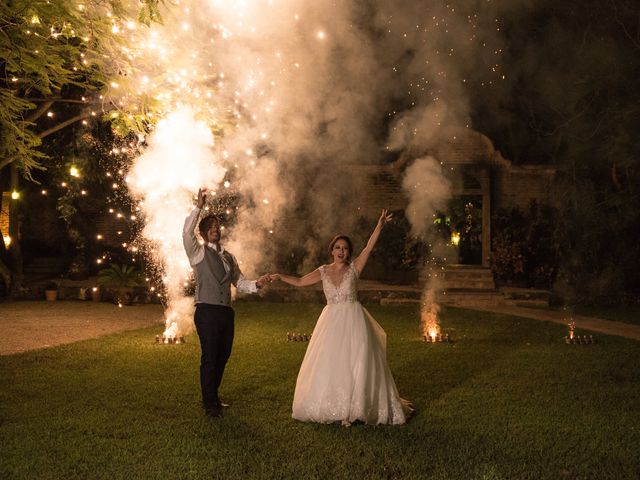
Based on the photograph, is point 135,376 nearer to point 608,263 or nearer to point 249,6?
point 249,6

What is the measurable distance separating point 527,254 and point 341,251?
1260cm

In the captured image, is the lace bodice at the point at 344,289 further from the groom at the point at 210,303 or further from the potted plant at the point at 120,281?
the potted plant at the point at 120,281

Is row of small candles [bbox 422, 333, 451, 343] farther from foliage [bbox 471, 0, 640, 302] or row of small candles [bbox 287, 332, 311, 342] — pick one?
foliage [bbox 471, 0, 640, 302]

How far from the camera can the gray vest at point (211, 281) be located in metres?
6.67

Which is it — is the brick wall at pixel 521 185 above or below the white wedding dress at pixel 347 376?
above

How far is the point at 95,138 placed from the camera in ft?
62.4

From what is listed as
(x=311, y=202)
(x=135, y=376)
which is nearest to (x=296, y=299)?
(x=311, y=202)

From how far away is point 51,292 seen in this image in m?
17.6

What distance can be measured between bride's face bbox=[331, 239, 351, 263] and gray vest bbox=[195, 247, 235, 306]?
1115 mm

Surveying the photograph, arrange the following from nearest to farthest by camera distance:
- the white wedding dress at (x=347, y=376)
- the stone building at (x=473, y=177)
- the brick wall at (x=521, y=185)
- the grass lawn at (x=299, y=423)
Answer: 1. the grass lawn at (x=299, y=423)
2. the white wedding dress at (x=347, y=376)
3. the stone building at (x=473, y=177)
4. the brick wall at (x=521, y=185)

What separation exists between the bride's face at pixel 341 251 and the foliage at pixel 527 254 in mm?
12145

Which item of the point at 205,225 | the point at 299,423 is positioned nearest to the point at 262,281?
the point at 205,225

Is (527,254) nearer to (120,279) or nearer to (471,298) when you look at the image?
(471,298)

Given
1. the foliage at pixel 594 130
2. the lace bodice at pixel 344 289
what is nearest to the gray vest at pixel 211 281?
the lace bodice at pixel 344 289
